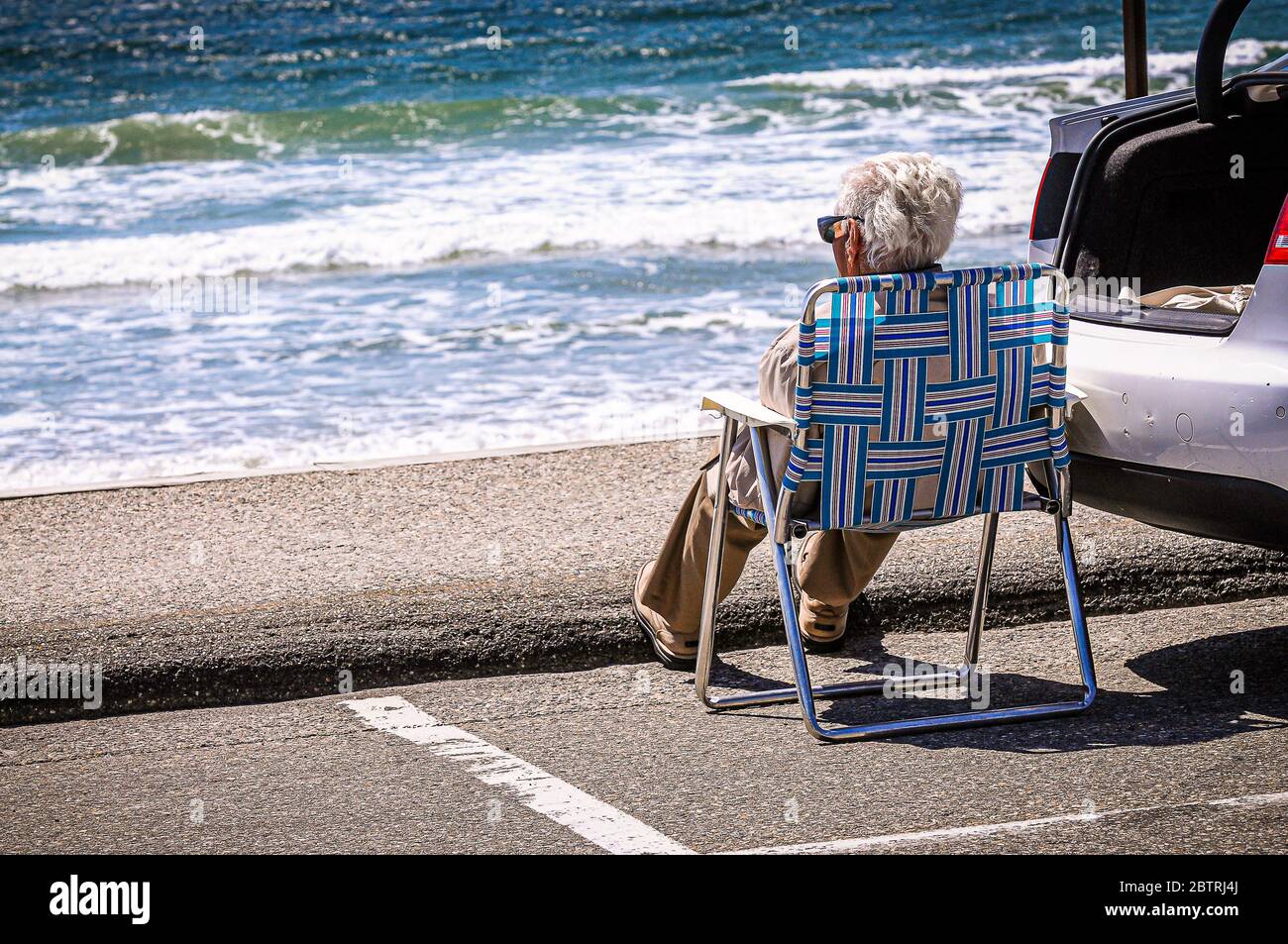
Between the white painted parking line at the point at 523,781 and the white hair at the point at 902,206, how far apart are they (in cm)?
152

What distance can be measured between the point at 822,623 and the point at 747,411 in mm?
1033

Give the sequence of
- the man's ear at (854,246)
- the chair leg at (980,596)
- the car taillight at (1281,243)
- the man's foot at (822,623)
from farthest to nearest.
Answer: the man's foot at (822,623)
the chair leg at (980,596)
the man's ear at (854,246)
the car taillight at (1281,243)

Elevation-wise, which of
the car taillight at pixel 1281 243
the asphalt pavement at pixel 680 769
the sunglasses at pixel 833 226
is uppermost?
the sunglasses at pixel 833 226

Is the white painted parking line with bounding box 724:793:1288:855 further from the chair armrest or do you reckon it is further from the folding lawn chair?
the chair armrest

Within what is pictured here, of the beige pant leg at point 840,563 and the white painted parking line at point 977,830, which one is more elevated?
the beige pant leg at point 840,563

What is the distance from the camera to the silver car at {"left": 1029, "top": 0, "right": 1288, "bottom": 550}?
3.67m

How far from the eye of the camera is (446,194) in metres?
17.3

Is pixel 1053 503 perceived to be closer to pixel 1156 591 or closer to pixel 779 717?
pixel 779 717

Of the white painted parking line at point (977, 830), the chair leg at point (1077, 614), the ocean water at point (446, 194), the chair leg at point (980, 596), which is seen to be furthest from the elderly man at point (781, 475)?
the ocean water at point (446, 194)

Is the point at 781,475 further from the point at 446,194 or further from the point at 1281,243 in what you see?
the point at 446,194

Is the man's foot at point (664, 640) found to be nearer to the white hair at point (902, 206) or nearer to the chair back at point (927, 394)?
the chair back at point (927, 394)

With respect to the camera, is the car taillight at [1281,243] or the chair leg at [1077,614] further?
the chair leg at [1077,614]

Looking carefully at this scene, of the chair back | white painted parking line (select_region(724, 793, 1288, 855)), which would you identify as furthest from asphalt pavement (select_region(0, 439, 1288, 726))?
white painted parking line (select_region(724, 793, 1288, 855))

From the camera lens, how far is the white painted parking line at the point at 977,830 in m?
3.30
